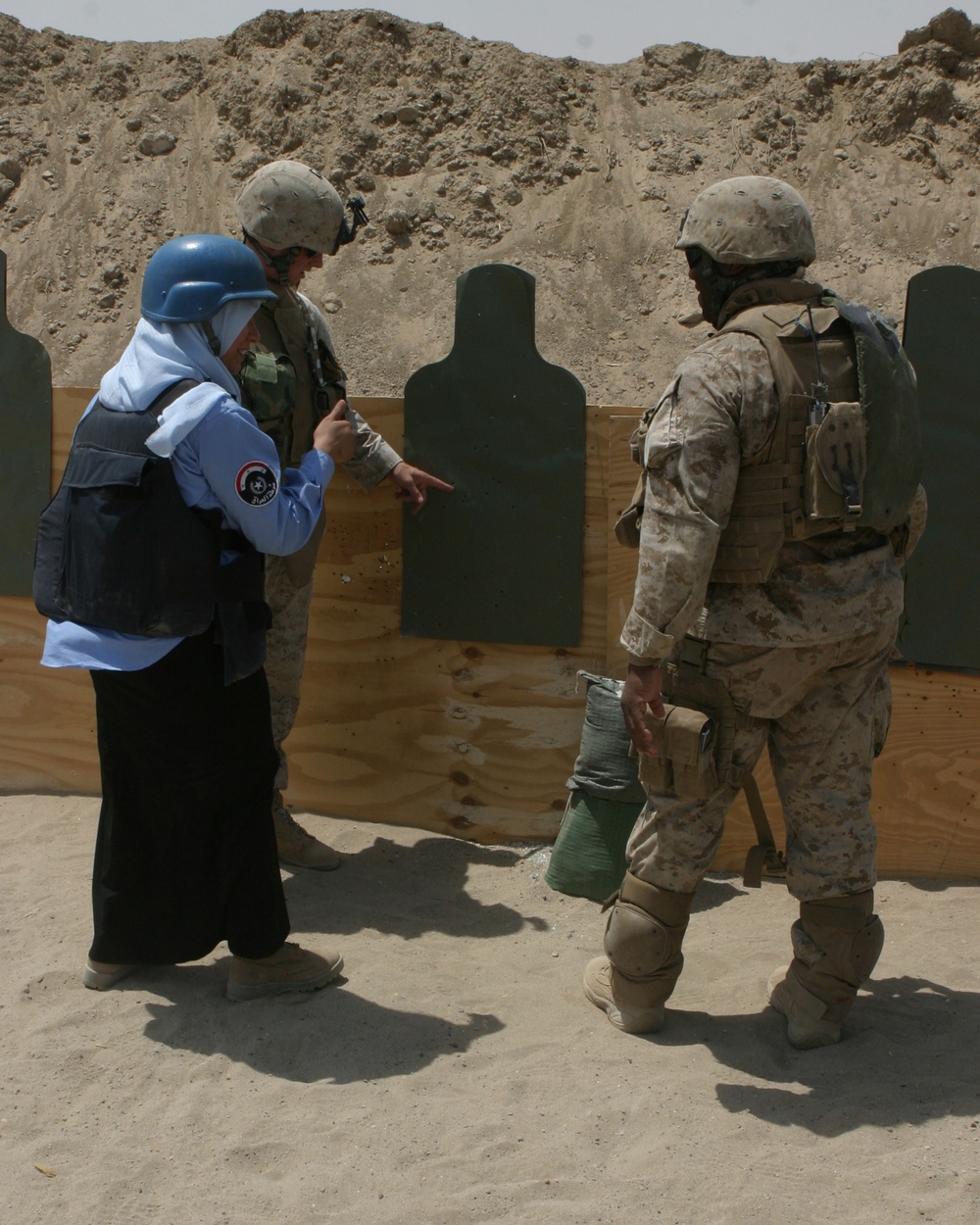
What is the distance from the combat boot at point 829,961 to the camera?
298 cm

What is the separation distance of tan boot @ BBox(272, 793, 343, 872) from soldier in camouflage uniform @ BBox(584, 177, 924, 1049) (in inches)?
56.5

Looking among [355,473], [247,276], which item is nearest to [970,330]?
[355,473]

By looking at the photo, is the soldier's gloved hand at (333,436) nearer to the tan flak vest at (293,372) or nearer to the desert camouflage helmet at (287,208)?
the tan flak vest at (293,372)

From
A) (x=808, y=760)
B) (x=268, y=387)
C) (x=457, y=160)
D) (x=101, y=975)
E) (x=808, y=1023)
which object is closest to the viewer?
(x=808, y=760)

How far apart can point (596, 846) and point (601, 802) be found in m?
0.15

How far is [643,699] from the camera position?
2.88 meters

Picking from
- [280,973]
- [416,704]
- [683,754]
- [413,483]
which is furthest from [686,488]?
[416,704]

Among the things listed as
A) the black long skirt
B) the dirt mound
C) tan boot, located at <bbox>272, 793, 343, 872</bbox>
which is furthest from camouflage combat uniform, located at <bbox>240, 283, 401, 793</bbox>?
the dirt mound

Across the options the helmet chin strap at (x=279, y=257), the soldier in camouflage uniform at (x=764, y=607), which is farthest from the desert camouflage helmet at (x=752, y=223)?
the helmet chin strap at (x=279, y=257)

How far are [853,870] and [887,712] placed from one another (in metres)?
0.41

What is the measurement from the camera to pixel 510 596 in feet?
14.1

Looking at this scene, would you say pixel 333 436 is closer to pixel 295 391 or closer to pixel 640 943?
pixel 295 391

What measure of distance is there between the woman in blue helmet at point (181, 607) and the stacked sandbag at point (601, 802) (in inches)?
45.9

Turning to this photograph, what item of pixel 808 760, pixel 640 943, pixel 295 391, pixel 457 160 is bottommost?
pixel 640 943
